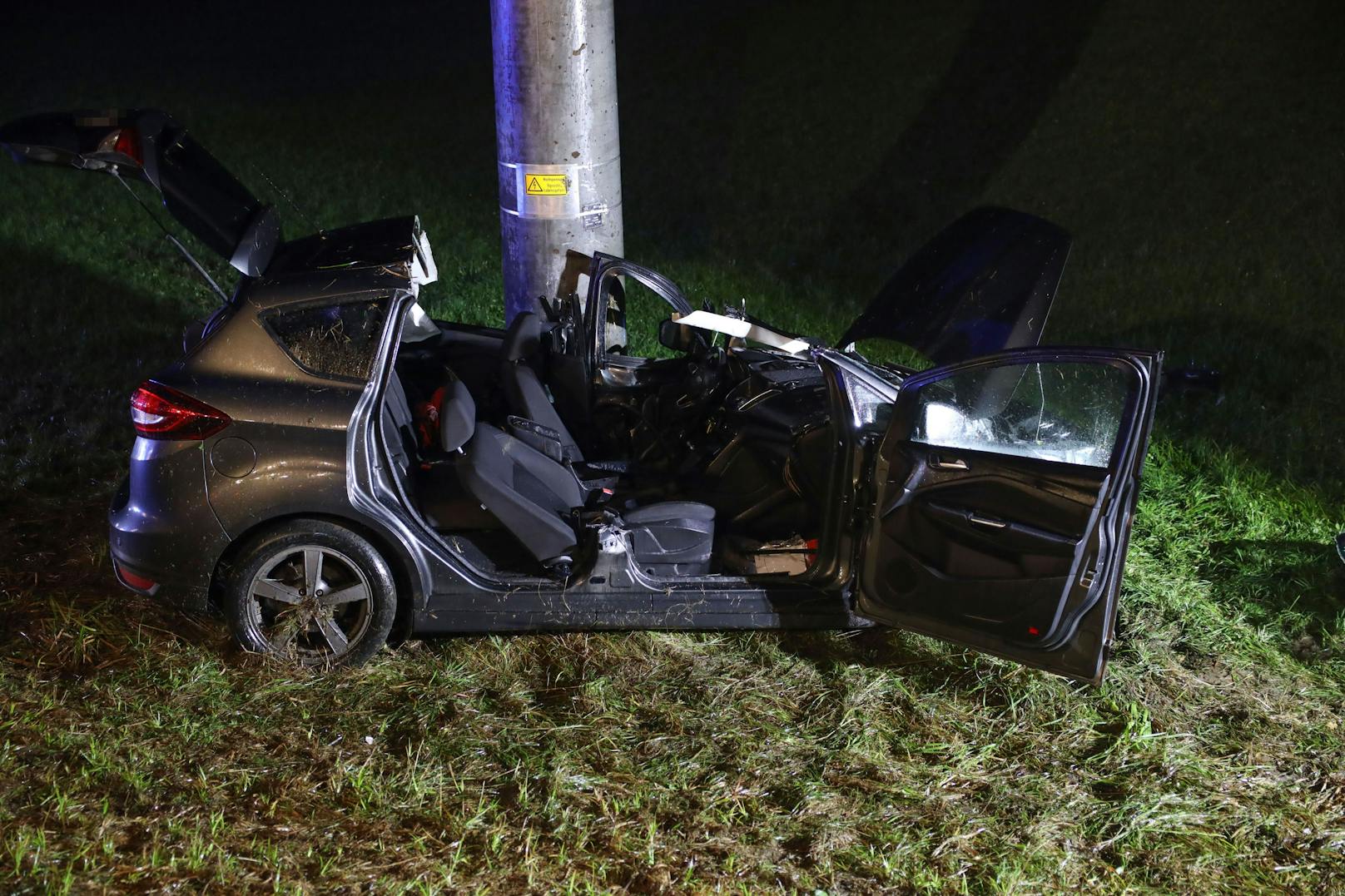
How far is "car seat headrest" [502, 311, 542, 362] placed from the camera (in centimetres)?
542

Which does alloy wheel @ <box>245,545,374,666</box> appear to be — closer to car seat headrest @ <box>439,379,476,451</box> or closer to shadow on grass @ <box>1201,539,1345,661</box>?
car seat headrest @ <box>439,379,476,451</box>

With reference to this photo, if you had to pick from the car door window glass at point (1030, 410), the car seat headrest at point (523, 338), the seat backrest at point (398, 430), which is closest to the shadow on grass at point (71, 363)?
the seat backrest at point (398, 430)

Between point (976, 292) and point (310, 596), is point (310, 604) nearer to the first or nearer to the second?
point (310, 596)

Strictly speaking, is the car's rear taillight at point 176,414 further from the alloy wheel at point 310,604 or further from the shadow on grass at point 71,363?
the shadow on grass at point 71,363

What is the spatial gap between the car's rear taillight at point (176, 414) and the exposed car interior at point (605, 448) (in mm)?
653

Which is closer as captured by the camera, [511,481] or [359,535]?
[359,535]

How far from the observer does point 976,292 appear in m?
5.07

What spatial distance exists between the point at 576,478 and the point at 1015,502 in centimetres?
181

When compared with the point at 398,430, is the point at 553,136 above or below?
above

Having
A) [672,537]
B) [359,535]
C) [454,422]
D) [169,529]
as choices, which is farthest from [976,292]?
[169,529]

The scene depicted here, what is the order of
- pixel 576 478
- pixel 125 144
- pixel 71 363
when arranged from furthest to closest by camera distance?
1. pixel 71 363
2. pixel 576 478
3. pixel 125 144

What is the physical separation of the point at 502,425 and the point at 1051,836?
2.75 meters

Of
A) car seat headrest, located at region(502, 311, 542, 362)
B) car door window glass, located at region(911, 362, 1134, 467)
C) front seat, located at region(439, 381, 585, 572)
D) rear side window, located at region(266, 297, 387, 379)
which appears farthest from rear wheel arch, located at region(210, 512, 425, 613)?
car door window glass, located at region(911, 362, 1134, 467)

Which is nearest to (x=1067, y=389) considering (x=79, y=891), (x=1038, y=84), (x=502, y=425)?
(x=502, y=425)
